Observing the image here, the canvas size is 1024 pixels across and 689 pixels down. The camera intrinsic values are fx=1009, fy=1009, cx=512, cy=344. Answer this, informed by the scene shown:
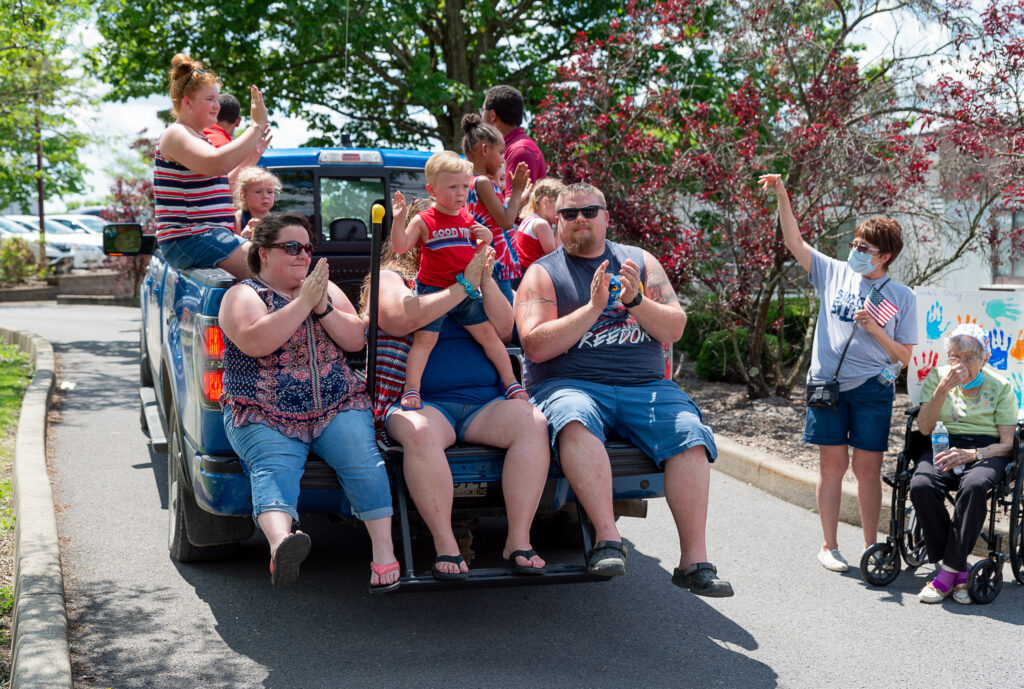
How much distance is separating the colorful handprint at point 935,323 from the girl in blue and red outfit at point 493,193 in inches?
98.2

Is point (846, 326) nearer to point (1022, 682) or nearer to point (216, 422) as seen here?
point (1022, 682)

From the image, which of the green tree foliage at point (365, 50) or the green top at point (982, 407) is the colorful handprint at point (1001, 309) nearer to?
the green top at point (982, 407)

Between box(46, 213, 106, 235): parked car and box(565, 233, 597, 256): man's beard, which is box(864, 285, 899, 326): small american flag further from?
box(46, 213, 106, 235): parked car

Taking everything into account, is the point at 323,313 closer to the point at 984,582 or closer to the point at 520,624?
the point at 520,624

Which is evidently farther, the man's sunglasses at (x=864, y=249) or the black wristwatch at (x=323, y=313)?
the man's sunglasses at (x=864, y=249)

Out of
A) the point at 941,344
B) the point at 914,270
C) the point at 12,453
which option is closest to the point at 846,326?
the point at 941,344

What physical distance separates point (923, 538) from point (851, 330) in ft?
Answer: 3.90

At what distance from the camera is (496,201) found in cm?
549

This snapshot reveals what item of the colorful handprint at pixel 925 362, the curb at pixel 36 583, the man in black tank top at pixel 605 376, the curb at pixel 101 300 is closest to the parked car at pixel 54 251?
the curb at pixel 101 300

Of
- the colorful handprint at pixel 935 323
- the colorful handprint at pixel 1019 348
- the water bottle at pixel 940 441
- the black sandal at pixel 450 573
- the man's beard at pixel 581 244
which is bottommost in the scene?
the black sandal at pixel 450 573

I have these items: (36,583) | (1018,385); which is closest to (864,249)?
(1018,385)

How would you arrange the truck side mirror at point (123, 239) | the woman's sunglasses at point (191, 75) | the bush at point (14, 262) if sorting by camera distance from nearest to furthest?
the woman's sunglasses at point (191, 75), the truck side mirror at point (123, 239), the bush at point (14, 262)

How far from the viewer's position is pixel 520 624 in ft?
15.4

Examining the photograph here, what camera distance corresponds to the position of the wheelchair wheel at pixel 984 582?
4.93m
